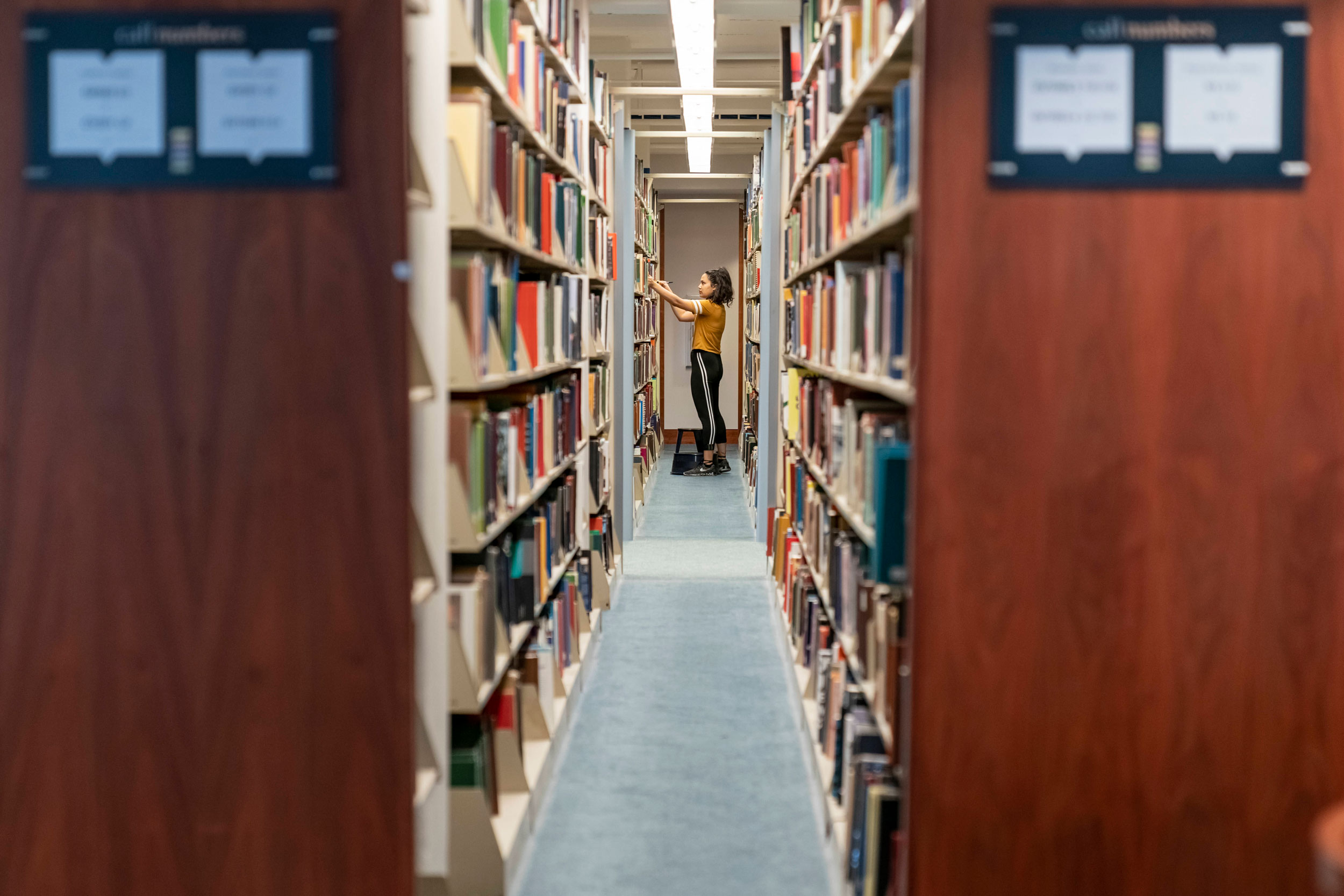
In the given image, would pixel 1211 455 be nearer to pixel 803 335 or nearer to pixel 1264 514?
pixel 1264 514

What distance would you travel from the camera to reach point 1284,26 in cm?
198

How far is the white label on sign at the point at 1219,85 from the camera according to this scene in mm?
1976

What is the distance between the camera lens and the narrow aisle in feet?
9.85

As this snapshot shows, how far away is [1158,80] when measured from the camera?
1978 mm

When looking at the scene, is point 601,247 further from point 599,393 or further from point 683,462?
point 683,462

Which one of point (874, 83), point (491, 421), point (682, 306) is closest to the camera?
point (874, 83)

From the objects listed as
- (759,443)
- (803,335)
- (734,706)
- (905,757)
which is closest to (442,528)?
(905,757)

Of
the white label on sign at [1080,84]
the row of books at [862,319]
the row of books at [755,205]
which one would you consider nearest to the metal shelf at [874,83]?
the white label on sign at [1080,84]

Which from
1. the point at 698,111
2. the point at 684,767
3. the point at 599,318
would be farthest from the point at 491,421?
the point at 698,111

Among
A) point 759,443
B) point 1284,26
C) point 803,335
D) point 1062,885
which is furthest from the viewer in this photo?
point 759,443

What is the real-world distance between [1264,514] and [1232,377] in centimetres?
22

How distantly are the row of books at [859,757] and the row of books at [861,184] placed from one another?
2.71ft

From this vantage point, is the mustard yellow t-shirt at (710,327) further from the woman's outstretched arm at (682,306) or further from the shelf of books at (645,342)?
the shelf of books at (645,342)

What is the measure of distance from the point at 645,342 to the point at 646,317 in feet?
0.62
